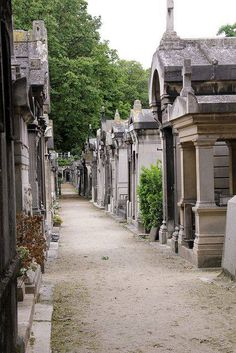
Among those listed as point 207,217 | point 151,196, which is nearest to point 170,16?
point 151,196

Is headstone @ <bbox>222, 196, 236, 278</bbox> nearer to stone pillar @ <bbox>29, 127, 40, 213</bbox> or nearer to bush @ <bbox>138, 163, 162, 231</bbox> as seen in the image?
stone pillar @ <bbox>29, 127, 40, 213</bbox>

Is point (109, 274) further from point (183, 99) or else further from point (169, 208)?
point (169, 208)

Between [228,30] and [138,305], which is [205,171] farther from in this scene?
[228,30]

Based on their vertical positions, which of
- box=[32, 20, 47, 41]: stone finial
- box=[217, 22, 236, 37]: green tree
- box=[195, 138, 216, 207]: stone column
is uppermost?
box=[217, 22, 236, 37]: green tree

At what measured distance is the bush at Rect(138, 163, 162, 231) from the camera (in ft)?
52.5

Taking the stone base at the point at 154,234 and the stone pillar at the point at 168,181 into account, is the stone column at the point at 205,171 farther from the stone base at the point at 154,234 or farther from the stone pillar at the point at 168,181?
the stone base at the point at 154,234

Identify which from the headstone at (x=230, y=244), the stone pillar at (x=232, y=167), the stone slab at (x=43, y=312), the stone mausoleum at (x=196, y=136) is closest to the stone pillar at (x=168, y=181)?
the stone mausoleum at (x=196, y=136)

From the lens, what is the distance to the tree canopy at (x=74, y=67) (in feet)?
109

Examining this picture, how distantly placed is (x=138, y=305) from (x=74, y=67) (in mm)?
27503

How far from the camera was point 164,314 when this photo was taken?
7.25 m

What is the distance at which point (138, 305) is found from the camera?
7816mm

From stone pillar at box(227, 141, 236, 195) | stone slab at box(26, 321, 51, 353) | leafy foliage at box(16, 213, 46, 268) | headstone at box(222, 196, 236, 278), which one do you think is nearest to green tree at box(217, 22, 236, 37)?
stone pillar at box(227, 141, 236, 195)

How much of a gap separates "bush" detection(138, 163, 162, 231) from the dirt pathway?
108 inches

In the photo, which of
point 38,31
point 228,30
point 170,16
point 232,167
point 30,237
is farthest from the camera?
point 228,30
